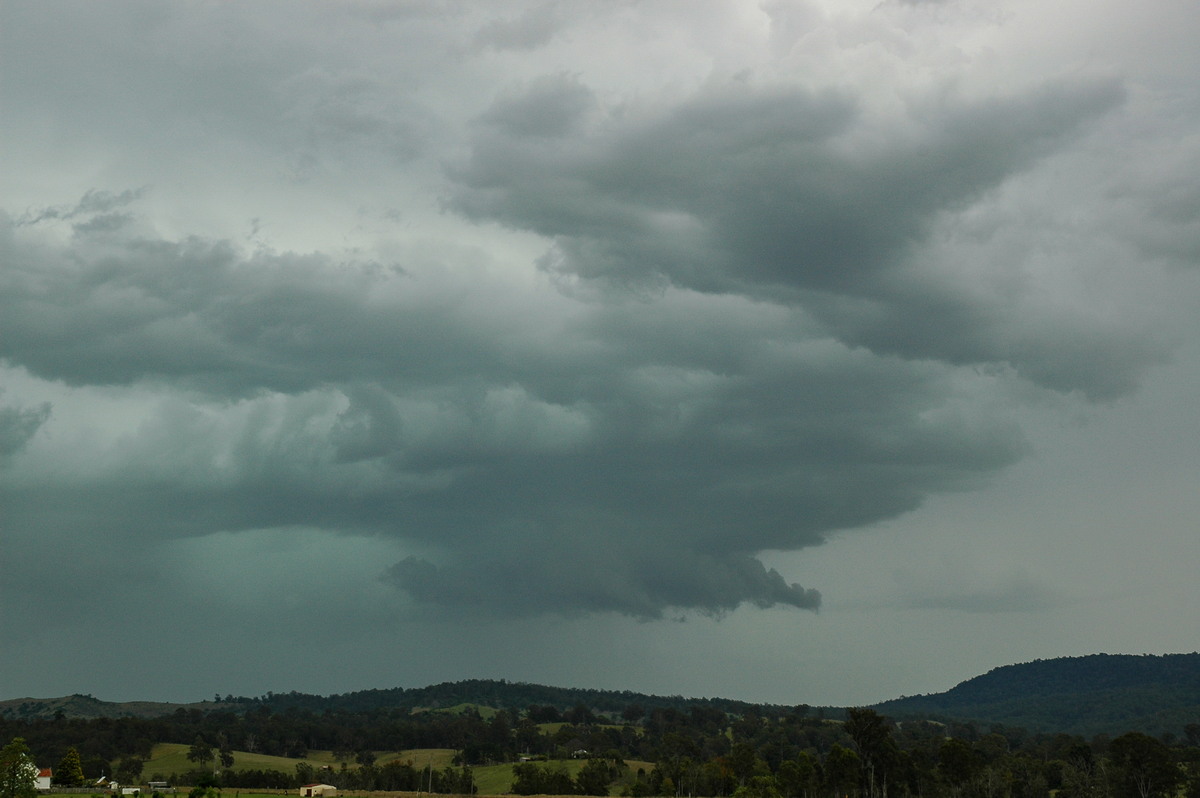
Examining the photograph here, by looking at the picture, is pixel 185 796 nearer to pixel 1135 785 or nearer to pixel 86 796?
pixel 86 796

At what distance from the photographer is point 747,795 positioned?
175 m

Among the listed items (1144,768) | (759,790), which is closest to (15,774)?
(759,790)

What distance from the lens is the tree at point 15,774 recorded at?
14762cm

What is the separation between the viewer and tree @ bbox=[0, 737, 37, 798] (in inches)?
5812

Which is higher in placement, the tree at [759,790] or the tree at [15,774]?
the tree at [15,774]

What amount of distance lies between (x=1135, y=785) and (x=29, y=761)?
195794 mm

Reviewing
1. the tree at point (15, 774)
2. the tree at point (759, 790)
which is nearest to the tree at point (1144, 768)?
the tree at point (759, 790)

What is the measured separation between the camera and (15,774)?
493ft

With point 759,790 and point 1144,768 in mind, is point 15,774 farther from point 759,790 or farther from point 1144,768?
point 1144,768

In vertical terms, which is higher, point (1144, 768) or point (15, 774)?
point (15, 774)

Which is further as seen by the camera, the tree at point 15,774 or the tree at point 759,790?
the tree at point 759,790

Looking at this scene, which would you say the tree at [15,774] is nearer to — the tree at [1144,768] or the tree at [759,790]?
the tree at [759,790]

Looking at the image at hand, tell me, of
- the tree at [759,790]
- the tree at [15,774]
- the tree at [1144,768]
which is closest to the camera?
the tree at [15,774]

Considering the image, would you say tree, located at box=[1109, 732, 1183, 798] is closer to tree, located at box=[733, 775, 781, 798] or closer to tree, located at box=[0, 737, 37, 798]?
tree, located at box=[733, 775, 781, 798]
